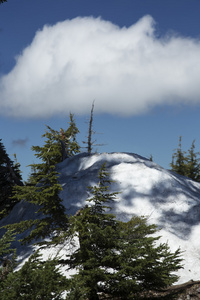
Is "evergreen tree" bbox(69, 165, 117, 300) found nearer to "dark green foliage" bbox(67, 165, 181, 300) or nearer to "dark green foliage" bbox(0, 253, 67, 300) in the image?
"dark green foliage" bbox(67, 165, 181, 300)

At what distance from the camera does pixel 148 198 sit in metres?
15.5

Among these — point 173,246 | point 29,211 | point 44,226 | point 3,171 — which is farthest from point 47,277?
point 3,171

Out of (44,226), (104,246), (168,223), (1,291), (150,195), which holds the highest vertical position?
(150,195)

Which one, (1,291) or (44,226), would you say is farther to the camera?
(44,226)

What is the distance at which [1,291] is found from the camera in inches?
228

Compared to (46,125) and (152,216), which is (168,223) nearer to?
(152,216)

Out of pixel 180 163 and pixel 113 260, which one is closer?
pixel 113 260

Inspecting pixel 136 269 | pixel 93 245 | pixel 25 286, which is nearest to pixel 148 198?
pixel 93 245

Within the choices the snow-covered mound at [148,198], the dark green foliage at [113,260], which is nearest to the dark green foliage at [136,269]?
the dark green foliage at [113,260]

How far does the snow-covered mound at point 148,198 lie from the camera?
45.0 feet

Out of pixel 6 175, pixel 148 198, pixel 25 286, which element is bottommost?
pixel 25 286

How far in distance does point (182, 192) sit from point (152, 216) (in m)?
2.42

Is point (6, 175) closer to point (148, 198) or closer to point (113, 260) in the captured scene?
point (148, 198)

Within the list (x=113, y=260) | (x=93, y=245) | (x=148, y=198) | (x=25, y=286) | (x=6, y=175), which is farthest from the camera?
(x=6, y=175)
